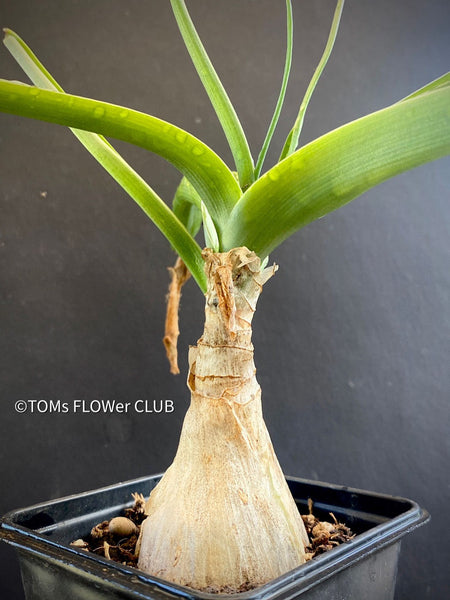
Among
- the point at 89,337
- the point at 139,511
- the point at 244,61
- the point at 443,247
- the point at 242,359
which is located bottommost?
the point at 139,511

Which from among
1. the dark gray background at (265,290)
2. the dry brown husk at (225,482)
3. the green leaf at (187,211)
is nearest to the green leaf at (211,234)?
the dry brown husk at (225,482)

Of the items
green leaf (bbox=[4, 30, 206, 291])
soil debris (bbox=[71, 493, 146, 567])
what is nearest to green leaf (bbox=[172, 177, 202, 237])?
green leaf (bbox=[4, 30, 206, 291])

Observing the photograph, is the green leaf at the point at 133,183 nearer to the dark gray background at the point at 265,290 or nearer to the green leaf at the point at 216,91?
the green leaf at the point at 216,91

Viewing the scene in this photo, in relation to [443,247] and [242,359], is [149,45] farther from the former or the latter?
[242,359]

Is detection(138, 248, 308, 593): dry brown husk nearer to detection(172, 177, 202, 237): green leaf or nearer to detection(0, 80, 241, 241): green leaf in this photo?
detection(0, 80, 241, 241): green leaf

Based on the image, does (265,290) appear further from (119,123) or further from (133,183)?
(119,123)

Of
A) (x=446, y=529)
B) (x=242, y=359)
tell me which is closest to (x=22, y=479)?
(x=242, y=359)

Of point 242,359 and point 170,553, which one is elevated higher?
point 242,359
